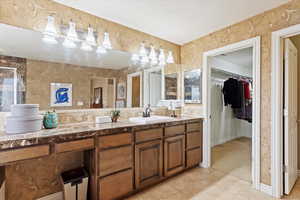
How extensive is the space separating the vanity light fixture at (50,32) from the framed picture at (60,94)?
0.53m

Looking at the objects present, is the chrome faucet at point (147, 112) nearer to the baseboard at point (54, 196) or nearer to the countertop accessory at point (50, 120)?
the countertop accessory at point (50, 120)

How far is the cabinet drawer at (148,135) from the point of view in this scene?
1955 mm

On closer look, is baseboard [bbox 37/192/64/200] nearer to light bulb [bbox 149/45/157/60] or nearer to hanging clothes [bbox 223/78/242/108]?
light bulb [bbox 149/45/157/60]

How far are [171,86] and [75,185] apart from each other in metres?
2.27

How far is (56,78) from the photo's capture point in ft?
6.37

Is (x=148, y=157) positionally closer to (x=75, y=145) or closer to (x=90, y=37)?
(x=75, y=145)

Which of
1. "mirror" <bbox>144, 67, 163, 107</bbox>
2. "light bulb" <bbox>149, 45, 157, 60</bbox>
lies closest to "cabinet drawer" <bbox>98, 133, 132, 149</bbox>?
"mirror" <bbox>144, 67, 163, 107</bbox>

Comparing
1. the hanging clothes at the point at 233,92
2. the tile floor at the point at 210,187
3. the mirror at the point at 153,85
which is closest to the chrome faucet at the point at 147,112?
the mirror at the point at 153,85

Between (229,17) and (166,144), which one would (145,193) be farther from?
(229,17)

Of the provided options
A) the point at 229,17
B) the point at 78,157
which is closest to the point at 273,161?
the point at 229,17

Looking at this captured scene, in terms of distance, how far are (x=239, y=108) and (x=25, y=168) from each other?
4674 millimetres

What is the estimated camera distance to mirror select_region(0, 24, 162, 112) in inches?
66.1

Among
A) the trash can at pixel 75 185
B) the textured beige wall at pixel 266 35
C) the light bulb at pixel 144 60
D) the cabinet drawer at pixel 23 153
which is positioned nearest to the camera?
the cabinet drawer at pixel 23 153

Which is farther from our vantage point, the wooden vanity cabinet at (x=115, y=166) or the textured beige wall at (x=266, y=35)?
the textured beige wall at (x=266, y=35)
